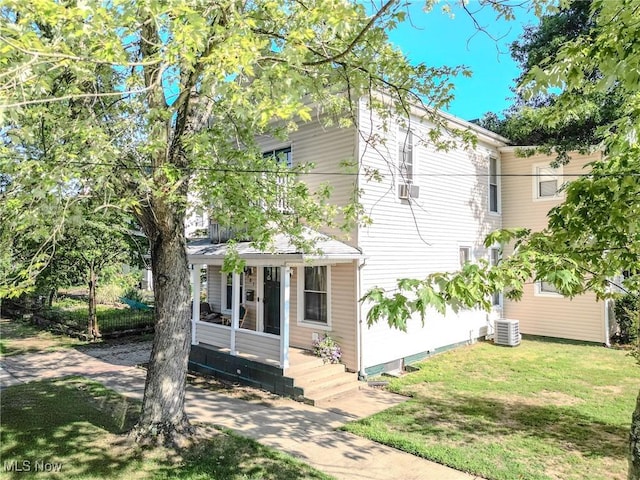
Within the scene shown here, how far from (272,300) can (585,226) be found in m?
9.18

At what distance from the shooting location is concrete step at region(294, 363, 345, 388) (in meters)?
8.94

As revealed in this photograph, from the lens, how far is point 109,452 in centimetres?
583

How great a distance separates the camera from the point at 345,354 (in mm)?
10141

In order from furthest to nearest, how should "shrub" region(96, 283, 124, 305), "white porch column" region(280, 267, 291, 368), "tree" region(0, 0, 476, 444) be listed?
1. "shrub" region(96, 283, 124, 305)
2. "white porch column" region(280, 267, 291, 368)
3. "tree" region(0, 0, 476, 444)

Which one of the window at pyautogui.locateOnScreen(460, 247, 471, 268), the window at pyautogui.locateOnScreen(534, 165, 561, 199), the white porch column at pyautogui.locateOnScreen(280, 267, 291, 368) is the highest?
the window at pyautogui.locateOnScreen(534, 165, 561, 199)

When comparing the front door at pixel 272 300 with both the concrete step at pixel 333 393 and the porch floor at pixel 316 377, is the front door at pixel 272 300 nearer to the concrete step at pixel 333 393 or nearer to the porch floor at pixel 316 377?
the porch floor at pixel 316 377

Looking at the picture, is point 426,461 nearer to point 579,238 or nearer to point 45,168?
point 579,238

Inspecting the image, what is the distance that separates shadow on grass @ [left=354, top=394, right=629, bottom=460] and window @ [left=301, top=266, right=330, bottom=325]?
11.1ft

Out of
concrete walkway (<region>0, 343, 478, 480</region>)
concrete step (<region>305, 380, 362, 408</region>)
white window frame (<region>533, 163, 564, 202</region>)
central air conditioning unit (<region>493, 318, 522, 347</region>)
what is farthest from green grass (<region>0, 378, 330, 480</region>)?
white window frame (<region>533, 163, 564, 202</region>)

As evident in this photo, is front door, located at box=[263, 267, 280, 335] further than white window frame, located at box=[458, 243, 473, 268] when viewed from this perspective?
No

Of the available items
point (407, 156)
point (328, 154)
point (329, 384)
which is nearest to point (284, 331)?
point (329, 384)

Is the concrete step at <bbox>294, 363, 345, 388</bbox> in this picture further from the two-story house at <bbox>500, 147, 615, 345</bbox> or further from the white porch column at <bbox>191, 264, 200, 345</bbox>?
the two-story house at <bbox>500, 147, 615, 345</bbox>

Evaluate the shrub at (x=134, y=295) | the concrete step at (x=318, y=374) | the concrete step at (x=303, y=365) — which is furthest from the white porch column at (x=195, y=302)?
the shrub at (x=134, y=295)

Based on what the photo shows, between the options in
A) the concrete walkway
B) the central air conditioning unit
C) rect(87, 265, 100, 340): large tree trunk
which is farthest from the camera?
rect(87, 265, 100, 340): large tree trunk
